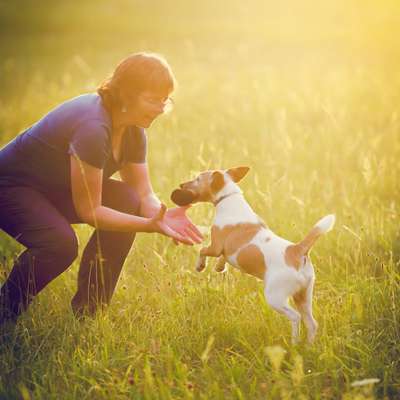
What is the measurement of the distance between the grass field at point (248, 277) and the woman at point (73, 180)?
30 centimetres

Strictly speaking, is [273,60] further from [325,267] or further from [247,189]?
[325,267]

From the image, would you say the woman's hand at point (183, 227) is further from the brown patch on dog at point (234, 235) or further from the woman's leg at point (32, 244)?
the woman's leg at point (32, 244)

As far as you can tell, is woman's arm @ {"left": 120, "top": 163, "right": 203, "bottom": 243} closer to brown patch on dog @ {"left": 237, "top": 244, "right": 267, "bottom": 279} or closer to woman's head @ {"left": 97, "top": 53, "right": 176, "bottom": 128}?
brown patch on dog @ {"left": 237, "top": 244, "right": 267, "bottom": 279}

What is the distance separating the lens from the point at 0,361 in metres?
2.96

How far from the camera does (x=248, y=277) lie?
370 cm

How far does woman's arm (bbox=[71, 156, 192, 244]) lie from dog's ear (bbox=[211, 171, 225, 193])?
0.36 m

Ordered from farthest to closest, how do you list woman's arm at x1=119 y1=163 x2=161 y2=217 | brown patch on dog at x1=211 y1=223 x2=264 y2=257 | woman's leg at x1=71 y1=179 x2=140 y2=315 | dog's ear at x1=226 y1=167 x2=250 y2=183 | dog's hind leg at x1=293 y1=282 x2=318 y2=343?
woman's arm at x1=119 y1=163 x2=161 y2=217 < woman's leg at x1=71 y1=179 x2=140 y2=315 < dog's ear at x1=226 y1=167 x2=250 y2=183 < brown patch on dog at x1=211 y1=223 x2=264 y2=257 < dog's hind leg at x1=293 y1=282 x2=318 y2=343

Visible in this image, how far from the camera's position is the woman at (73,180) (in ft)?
10.0

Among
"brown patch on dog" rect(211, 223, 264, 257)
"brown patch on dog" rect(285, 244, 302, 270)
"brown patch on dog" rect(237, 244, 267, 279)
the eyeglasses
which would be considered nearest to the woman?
the eyeglasses

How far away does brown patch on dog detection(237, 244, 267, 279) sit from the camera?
9.73ft

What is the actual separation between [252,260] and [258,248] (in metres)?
0.06

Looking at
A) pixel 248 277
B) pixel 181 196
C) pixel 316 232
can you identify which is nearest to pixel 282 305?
pixel 316 232

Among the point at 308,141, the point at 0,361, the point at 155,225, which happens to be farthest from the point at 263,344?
the point at 308,141

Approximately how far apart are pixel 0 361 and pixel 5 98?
6.23 m
